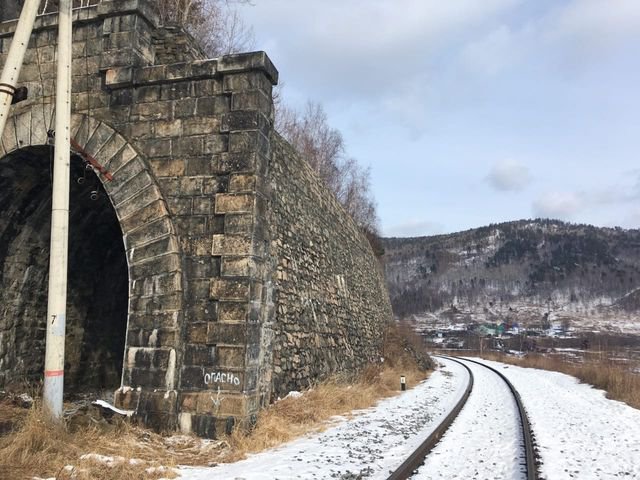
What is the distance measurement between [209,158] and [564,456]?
6.91 meters

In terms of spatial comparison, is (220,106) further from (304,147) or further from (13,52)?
(304,147)

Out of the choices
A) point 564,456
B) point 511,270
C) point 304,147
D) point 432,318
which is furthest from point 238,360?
point 511,270

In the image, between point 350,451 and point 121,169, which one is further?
point 121,169

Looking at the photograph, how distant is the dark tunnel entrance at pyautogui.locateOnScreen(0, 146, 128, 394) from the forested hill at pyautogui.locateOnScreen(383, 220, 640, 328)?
14737cm

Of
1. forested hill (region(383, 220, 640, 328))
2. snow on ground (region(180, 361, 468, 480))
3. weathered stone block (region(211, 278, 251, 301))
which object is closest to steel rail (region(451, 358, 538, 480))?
snow on ground (region(180, 361, 468, 480))

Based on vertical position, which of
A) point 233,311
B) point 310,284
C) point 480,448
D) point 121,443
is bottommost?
point 480,448

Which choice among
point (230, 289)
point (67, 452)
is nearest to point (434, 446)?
point (230, 289)

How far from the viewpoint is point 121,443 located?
6762 millimetres

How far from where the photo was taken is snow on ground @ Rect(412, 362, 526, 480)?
635 centimetres

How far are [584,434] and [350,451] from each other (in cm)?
474

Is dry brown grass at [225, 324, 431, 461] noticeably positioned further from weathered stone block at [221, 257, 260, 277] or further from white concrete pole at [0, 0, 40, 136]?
white concrete pole at [0, 0, 40, 136]

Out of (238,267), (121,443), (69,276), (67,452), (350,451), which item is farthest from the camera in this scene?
(69,276)

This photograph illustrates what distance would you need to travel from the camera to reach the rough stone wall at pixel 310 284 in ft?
37.3

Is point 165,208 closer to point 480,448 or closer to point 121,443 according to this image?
point 121,443
